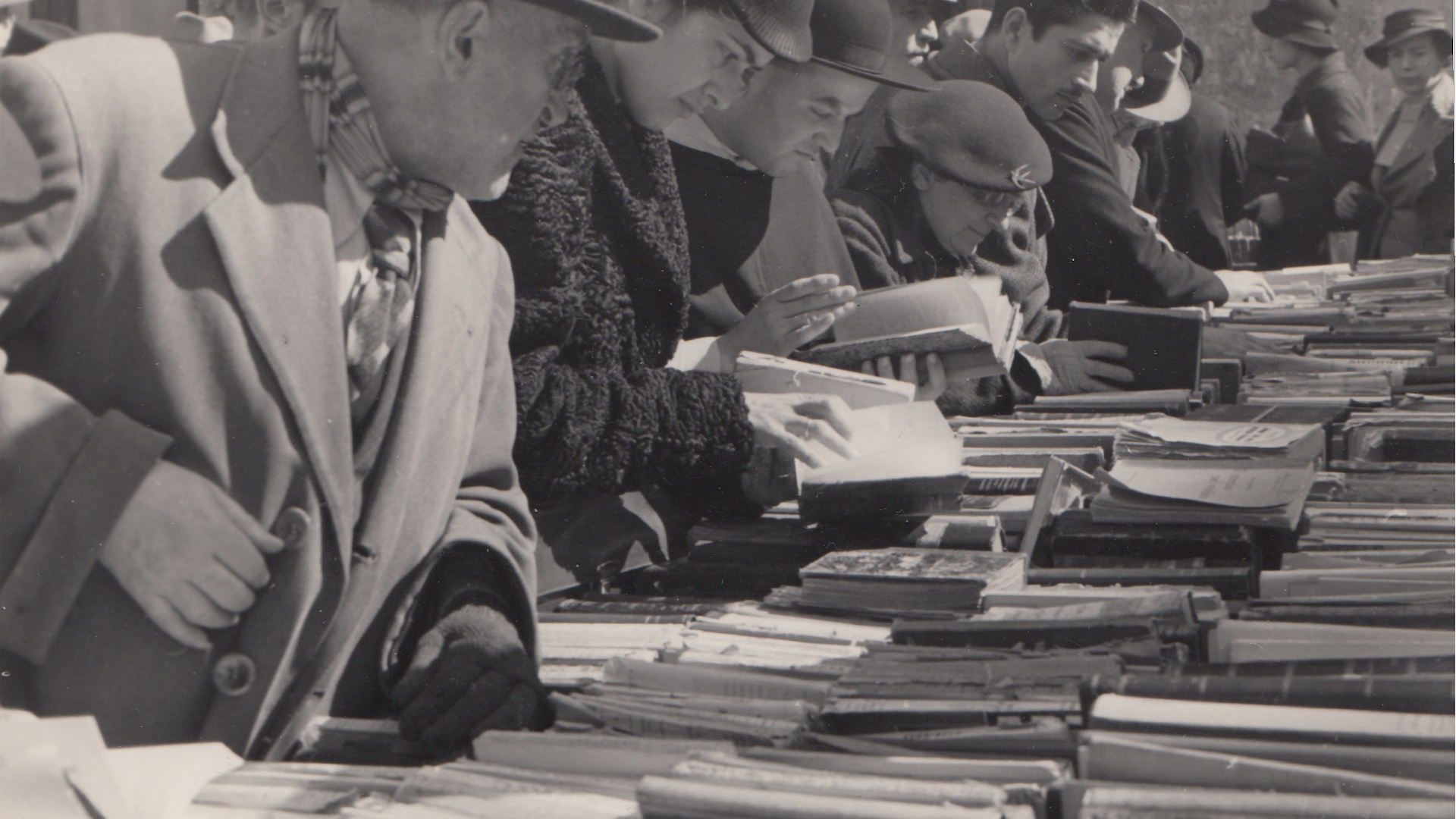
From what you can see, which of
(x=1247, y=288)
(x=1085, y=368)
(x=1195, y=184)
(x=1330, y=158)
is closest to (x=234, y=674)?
(x=1085, y=368)

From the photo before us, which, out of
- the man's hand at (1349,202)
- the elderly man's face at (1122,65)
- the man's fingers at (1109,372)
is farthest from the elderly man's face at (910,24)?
the man's hand at (1349,202)

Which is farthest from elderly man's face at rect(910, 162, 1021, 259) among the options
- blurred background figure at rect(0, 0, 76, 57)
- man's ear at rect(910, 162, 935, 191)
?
blurred background figure at rect(0, 0, 76, 57)

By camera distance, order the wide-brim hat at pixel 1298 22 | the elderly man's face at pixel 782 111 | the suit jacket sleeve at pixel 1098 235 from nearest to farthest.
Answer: the elderly man's face at pixel 782 111, the suit jacket sleeve at pixel 1098 235, the wide-brim hat at pixel 1298 22

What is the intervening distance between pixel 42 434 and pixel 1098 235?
4.67 m

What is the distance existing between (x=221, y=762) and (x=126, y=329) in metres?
0.49

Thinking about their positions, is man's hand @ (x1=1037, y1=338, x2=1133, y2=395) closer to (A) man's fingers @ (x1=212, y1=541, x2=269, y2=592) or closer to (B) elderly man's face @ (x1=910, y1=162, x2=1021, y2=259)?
(B) elderly man's face @ (x1=910, y1=162, x2=1021, y2=259)

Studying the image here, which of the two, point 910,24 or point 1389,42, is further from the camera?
point 1389,42

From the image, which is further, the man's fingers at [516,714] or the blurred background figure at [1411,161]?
the blurred background figure at [1411,161]

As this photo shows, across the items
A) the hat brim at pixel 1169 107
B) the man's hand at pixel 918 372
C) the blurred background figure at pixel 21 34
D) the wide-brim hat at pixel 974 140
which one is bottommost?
the man's hand at pixel 918 372

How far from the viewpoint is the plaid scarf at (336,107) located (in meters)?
1.79

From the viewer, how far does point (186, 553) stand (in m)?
1.68

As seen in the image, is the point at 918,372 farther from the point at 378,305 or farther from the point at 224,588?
the point at 224,588

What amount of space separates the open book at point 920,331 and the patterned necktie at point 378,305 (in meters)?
1.61

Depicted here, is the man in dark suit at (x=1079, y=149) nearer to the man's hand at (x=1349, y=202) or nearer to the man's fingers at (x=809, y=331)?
the man's fingers at (x=809, y=331)
